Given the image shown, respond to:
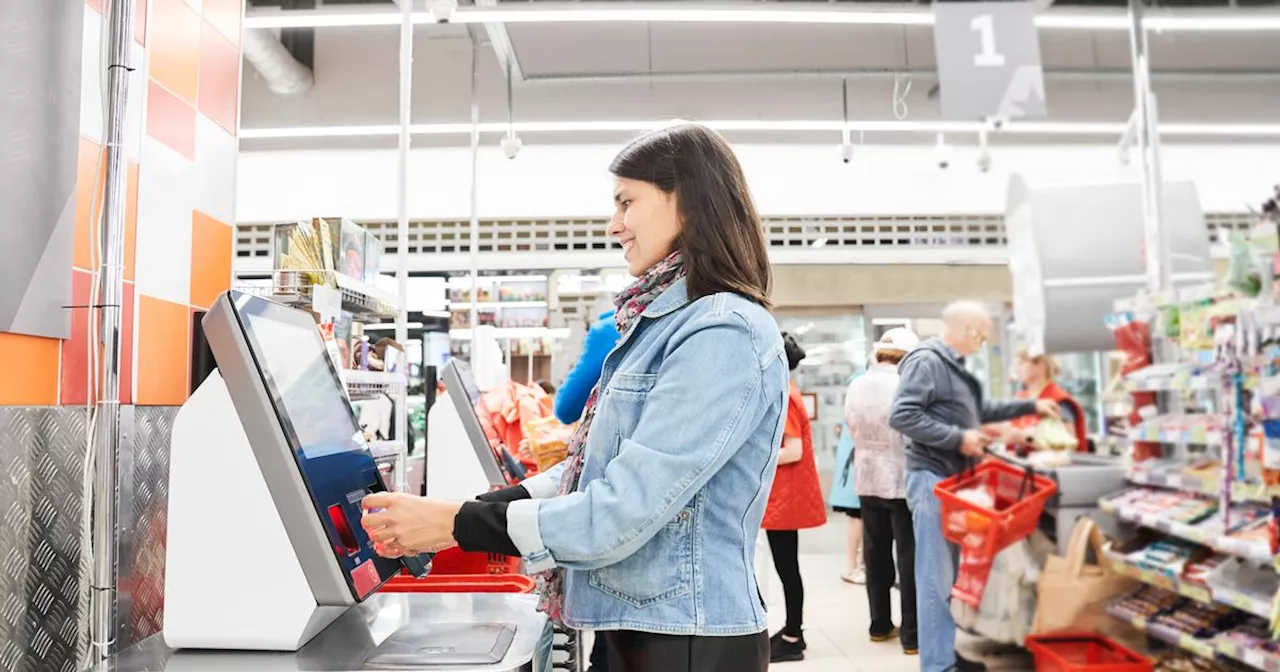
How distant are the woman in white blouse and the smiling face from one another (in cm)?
353

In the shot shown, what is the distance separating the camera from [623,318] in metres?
1.35

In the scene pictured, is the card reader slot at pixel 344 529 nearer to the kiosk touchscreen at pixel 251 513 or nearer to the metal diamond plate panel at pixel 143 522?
the kiosk touchscreen at pixel 251 513

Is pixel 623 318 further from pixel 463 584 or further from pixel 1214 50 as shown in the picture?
pixel 1214 50

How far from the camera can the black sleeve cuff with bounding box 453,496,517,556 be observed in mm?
1152

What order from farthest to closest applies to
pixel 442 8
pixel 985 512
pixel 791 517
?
1. pixel 791 517
2. pixel 442 8
3. pixel 985 512

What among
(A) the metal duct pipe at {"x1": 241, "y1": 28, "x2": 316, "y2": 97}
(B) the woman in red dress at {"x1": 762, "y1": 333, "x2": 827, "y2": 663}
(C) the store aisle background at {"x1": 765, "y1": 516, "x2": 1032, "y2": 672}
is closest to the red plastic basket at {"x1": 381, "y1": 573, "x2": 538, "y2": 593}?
(B) the woman in red dress at {"x1": 762, "y1": 333, "x2": 827, "y2": 663}

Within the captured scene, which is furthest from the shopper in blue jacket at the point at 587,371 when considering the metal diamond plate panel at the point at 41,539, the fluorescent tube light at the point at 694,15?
the fluorescent tube light at the point at 694,15

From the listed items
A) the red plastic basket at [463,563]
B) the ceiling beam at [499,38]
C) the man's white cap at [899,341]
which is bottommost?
the red plastic basket at [463,563]

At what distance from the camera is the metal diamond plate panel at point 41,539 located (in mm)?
1337

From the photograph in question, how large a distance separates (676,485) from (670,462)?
0.03 m

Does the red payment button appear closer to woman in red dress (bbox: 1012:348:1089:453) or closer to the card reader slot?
the card reader slot

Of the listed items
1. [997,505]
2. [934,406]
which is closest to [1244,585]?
[997,505]

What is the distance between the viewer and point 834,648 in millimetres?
4637

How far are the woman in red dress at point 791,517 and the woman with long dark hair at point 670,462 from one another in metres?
3.14
